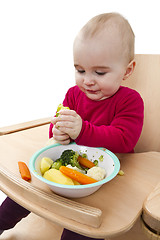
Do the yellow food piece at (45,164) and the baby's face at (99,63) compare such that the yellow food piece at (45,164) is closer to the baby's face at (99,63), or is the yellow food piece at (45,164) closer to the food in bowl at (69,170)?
the food in bowl at (69,170)

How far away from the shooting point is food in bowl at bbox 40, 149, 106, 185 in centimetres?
67

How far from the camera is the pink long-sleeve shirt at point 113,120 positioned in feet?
2.61

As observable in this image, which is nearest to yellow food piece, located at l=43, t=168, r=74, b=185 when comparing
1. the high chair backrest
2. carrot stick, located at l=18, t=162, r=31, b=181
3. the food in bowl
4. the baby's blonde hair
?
the food in bowl

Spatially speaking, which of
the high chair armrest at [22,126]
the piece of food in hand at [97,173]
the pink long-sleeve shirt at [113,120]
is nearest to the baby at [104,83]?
the pink long-sleeve shirt at [113,120]

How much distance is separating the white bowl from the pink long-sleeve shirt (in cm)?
3

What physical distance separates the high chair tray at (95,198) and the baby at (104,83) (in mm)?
114

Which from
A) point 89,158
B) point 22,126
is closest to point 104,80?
point 89,158

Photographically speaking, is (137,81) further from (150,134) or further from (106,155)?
(106,155)

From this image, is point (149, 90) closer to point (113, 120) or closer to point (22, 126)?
point (113, 120)

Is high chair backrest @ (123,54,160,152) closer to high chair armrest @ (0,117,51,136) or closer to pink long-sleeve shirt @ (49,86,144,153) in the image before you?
pink long-sleeve shirt @ (49,86,144,153)

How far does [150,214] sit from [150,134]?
0.59 metres

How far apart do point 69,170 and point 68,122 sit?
→ 0.50 ft

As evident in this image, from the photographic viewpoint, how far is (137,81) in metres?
1.14

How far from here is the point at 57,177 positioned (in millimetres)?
667
